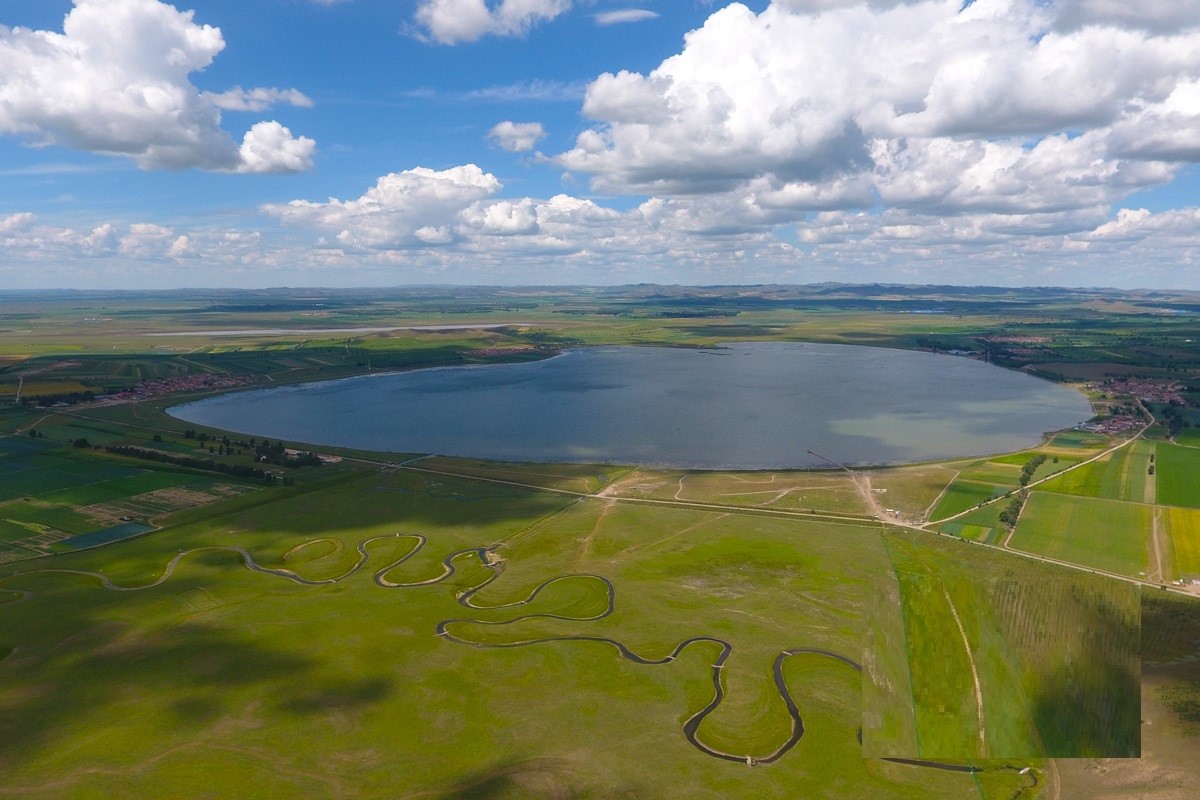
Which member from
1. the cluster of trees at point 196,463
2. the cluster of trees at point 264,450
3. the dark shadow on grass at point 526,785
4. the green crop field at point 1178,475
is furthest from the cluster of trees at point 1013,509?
the cluster of trees at point 264,450

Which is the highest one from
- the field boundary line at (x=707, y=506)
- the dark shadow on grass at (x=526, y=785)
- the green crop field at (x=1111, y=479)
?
the green crop field at (x=1111, y=479)

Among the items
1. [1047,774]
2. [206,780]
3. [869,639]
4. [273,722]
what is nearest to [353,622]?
[273,722]

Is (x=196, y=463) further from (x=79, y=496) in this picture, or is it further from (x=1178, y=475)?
(x=1178, y=475)

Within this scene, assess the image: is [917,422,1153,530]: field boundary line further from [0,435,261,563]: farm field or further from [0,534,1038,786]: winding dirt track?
[0,435,261,563]: farm field

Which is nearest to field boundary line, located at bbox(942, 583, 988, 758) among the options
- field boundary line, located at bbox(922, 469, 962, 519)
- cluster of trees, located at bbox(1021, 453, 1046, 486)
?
field boundary line, located at bbox(922, 469, 962, 519)

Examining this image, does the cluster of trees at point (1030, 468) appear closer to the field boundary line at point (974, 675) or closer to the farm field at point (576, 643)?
the farm field at point (576, 643)

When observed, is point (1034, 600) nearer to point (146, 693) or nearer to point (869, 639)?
point (869, 639)
